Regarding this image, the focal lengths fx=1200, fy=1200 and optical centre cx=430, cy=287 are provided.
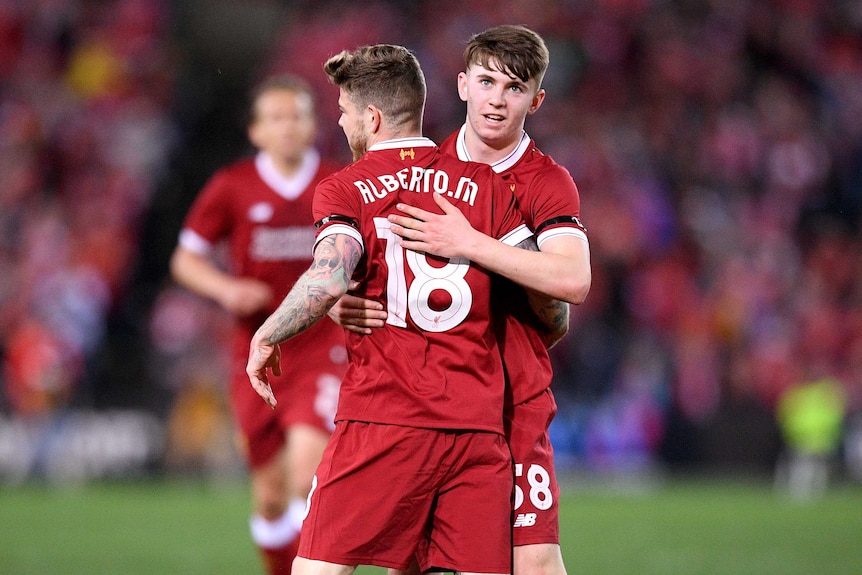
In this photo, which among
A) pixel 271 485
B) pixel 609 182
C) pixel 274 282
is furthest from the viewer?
pixel 609 182

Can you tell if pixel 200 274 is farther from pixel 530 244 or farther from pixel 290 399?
pixel 530 244

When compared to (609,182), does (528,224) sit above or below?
below

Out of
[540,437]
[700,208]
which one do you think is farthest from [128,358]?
[540,437]

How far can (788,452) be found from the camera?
15.3 m

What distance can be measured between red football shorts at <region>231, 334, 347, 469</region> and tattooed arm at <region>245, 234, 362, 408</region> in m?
2.54

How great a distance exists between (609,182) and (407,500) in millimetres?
13965

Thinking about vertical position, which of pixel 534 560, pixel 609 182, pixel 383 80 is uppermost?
pixel 609 182

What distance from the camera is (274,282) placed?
6691 mm

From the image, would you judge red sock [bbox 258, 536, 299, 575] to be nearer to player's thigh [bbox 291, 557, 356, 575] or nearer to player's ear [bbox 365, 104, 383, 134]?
player's thigh [bbox 291, 557, 356, 575]

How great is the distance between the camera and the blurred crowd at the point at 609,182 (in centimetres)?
1536

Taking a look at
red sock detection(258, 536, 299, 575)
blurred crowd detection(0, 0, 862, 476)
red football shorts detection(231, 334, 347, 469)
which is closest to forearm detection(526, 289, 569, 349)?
red football shorts detection(231, 334, 347, 469)

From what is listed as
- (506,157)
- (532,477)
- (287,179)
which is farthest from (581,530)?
(506,157)

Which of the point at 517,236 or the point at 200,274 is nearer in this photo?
the point at 517,236

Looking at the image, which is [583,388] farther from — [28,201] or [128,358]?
[28,201]
